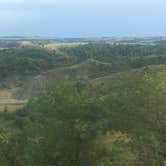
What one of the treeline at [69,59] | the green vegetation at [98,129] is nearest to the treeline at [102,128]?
the green vegetation at [98,129]

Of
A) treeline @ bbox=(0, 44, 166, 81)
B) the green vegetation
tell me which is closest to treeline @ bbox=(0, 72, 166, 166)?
the green vegetation

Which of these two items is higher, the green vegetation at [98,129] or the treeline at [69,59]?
the green vegetation at [98,129]

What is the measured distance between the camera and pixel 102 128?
23266mm

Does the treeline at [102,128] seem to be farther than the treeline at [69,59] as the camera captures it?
No

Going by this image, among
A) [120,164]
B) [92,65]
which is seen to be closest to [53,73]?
[92,65]

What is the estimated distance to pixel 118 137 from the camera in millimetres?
22953

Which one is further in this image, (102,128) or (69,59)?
(69,59)

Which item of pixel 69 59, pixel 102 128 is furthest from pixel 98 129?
pixel 69 59

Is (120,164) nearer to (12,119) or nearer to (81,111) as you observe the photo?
(81,111)

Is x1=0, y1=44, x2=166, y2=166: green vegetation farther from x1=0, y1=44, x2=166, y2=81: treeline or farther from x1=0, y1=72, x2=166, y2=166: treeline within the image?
x1=0, y1=44, x2=166, y2=81: treeline

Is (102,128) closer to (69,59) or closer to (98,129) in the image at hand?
(98,129)

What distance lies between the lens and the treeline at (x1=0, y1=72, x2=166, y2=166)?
2284 centimetres

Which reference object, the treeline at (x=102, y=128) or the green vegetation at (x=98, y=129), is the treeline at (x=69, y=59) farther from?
the treeline at (x=102, y=128)

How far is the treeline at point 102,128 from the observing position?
74.9 ft
